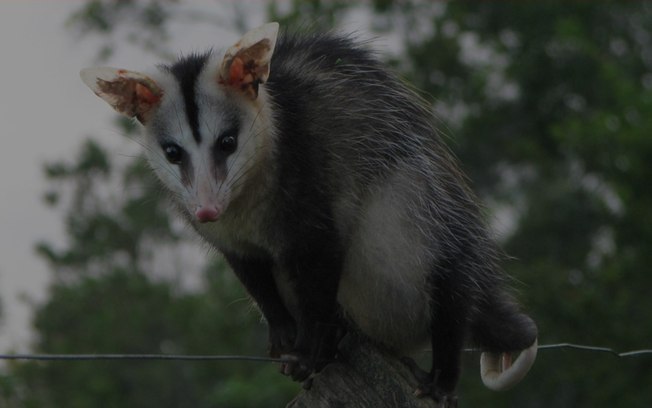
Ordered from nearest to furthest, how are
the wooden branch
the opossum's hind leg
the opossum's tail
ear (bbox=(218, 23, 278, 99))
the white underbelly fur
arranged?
the wooden branch
ear (bbox=(218, 23, 278, 99))
the opossum's hind leg
the white underbelly fur
the opossum's tail

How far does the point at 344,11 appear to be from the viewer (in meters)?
20.6

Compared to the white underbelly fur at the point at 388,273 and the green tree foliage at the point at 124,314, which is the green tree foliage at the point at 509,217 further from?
the white underbelly fur at the point at 388,273

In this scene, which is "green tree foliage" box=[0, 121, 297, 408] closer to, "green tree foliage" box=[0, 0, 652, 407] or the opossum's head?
"green tree foliage" box=[0, 0, 652, 407]

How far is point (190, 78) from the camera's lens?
14.6 ft

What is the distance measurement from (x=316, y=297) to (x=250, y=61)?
0.89 meters

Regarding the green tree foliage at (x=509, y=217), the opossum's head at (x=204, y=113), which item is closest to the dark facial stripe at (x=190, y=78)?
the opossum's head at (x=204, y=113)

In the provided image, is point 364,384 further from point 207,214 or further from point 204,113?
point 204,113

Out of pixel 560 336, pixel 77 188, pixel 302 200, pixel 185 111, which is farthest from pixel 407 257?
pixel 77 188

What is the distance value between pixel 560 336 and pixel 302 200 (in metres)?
11.8

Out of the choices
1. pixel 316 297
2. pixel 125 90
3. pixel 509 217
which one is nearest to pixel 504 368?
pixel 316 297

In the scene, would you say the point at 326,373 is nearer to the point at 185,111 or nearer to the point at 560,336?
the point at 185,111

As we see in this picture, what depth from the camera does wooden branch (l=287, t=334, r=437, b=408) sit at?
401 centimetres

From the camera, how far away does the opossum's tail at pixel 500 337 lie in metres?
4.76

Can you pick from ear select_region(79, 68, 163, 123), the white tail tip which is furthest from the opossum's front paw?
ear select_region(79, 68, 163, 123)
